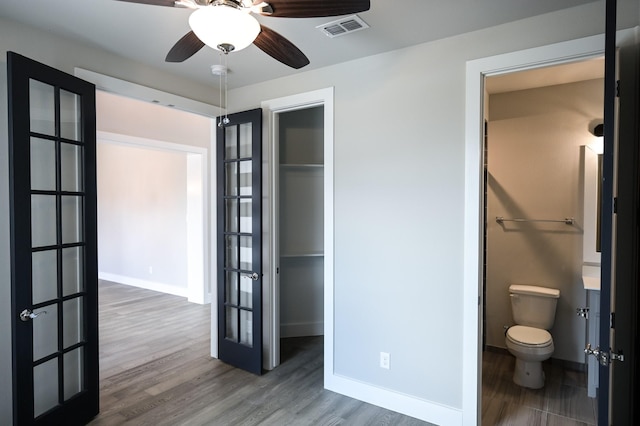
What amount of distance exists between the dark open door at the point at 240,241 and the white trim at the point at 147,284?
9.43ft

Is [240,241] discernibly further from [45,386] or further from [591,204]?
[591,204]

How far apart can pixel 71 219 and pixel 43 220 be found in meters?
0.18

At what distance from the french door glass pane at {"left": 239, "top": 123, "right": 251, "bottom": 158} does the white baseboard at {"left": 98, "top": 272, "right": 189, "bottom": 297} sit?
353 centimetres

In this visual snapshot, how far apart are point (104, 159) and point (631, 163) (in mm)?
8268

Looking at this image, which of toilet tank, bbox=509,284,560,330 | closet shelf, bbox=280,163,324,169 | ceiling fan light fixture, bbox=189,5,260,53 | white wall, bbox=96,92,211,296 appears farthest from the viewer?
white wall, bbox=96,92,211,296

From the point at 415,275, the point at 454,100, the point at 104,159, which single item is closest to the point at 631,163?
the point at 454,100

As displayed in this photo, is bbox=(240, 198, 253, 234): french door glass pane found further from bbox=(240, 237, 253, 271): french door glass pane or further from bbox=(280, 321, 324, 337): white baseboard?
bbox=(280, 321, 324, 337): white baseboard

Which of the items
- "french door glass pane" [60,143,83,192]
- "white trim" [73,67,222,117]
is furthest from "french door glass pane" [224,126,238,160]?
"french door glass pane" [60,143,83,192]

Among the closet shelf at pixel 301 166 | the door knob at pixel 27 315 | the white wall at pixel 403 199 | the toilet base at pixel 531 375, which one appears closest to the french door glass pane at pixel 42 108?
the white wall at pixel 403 199

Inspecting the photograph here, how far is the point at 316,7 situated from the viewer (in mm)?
1423

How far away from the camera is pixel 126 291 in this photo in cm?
639

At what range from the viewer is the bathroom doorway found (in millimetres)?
3258

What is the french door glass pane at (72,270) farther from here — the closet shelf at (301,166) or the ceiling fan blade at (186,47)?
the closet shelf at (301,166)

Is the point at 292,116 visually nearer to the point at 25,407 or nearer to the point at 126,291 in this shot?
the point at 25,407
